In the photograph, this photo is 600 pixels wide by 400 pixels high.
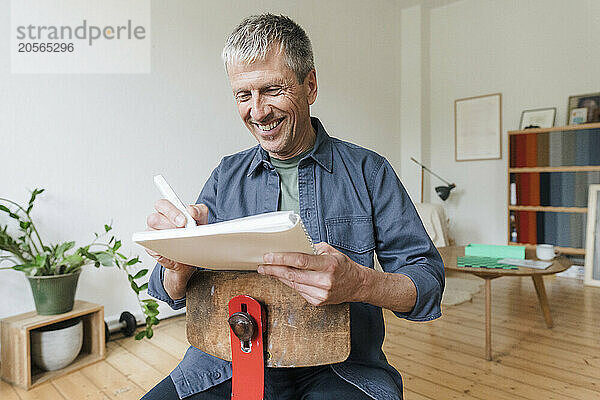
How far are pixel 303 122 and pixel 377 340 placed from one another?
0.53m

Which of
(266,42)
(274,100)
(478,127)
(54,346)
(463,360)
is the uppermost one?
(478,127)

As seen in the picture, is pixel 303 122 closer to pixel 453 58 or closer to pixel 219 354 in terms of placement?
pixel 219 354

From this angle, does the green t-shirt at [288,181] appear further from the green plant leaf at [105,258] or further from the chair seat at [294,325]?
the green plant leaf at [105,258]

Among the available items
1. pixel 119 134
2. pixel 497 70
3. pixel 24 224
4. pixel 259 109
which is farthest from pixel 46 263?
pixel 497 70

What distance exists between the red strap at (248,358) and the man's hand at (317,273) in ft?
0.31

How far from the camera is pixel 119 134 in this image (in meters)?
2.91

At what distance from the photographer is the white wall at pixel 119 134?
250 cm

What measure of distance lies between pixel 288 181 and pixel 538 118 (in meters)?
4.39

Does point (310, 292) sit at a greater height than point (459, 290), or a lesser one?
greater

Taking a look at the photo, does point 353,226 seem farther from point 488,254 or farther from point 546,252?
point 546,252

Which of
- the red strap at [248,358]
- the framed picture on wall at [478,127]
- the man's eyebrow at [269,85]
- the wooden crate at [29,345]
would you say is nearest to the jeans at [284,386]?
the red strap at [248,358]

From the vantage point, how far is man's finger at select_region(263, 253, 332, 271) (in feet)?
2.30

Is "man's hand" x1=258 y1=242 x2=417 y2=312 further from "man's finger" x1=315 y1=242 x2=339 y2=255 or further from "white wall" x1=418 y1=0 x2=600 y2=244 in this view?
"white wall" x1=418 y1=0 x2=600 y2=244

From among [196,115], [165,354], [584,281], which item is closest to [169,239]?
[165,354]
